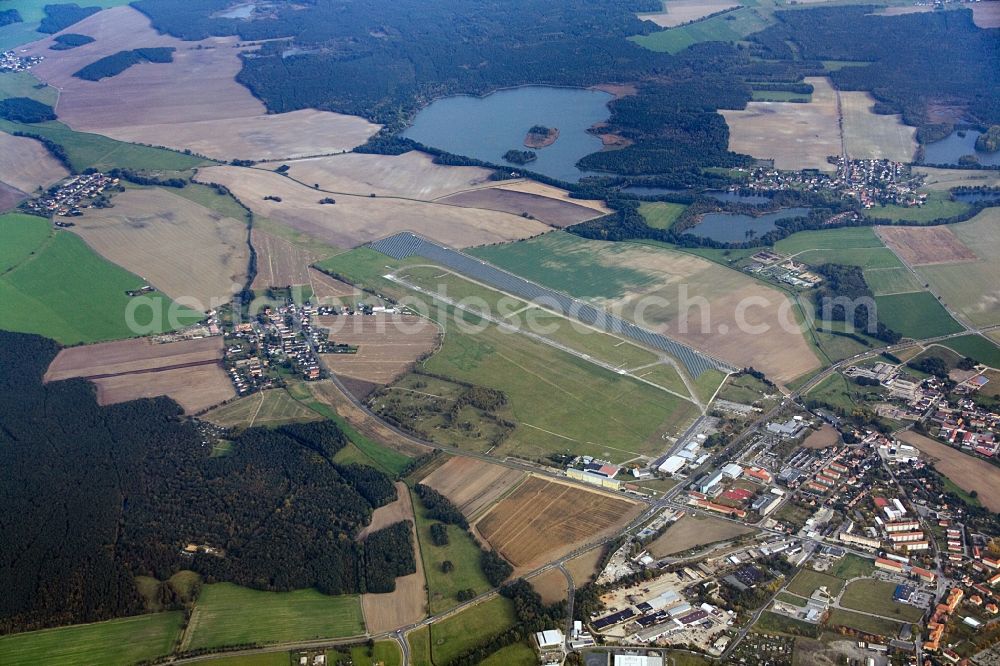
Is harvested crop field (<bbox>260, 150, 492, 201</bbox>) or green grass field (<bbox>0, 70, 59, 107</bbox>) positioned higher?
green grass field (<bbox>0, 70, 59, 107</bbox>)

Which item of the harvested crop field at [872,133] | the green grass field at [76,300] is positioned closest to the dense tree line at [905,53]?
the harvested crop field at [872,133]

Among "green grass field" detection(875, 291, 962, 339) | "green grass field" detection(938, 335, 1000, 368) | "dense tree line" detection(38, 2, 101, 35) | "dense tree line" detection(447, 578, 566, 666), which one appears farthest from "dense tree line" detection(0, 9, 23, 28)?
"green grass field" detection(938, 335, 1000, 368)

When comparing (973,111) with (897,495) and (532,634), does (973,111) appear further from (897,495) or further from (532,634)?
(532,634)

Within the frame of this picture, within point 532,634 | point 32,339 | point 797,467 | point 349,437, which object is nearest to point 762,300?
point 797,467

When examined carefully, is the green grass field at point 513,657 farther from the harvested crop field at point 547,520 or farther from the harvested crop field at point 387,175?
the harvested crop field at point 387,175

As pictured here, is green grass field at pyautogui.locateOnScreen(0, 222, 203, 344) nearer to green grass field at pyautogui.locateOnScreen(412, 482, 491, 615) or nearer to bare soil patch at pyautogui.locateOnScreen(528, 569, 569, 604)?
green grass field at pyautogui.locateOnScreen(412, 482, 491, 615)

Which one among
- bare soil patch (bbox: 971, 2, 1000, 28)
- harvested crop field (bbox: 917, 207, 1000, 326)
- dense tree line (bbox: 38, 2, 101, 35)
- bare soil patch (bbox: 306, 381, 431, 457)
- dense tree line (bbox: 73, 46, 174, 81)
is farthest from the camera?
dense tree line (bbox: 38, 2, 101, 35)
